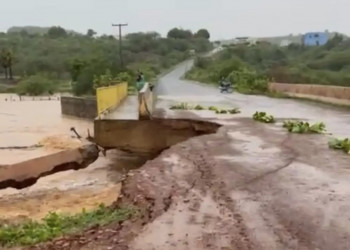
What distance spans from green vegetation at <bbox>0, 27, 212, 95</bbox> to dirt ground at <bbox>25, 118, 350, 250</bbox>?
171 feet

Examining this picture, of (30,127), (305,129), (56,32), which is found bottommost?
(30,127)

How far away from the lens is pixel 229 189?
32.0 feet

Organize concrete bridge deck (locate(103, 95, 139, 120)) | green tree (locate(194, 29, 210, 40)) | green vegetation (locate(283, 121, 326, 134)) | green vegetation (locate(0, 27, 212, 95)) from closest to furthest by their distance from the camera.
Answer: green vegetation (locate(283, 121, 326, 134)), concrete bridge deck (locate(103, 95, 139, 120)), green vegetation (locate(0, 27, 212, 95)), green tree (locate(194, 29, 210, 40))

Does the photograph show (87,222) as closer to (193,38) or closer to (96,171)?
(96,171)

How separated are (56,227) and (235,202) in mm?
2435

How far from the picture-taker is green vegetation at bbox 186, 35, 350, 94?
50.9 meters

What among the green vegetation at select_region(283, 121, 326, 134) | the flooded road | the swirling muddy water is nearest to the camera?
the swirling muddy water

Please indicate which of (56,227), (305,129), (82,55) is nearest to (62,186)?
(305,129)

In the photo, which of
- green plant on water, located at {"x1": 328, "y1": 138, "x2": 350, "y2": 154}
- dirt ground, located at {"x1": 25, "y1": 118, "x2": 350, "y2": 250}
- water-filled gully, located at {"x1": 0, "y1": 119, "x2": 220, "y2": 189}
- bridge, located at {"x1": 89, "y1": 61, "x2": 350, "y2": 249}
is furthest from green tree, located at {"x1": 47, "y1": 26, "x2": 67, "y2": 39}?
dirt ground, located at {"x1": 25, "y1": 118, "x2": 350, "y2": 250}

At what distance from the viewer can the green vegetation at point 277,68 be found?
50.9 m

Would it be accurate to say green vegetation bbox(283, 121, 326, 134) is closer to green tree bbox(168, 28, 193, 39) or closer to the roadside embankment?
the roadside embankment

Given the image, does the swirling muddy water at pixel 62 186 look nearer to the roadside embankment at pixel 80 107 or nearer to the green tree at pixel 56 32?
the roadside embankment at pixel 80 107

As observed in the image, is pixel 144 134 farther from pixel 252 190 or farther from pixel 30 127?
pixel 30 127

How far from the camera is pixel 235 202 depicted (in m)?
8.81
